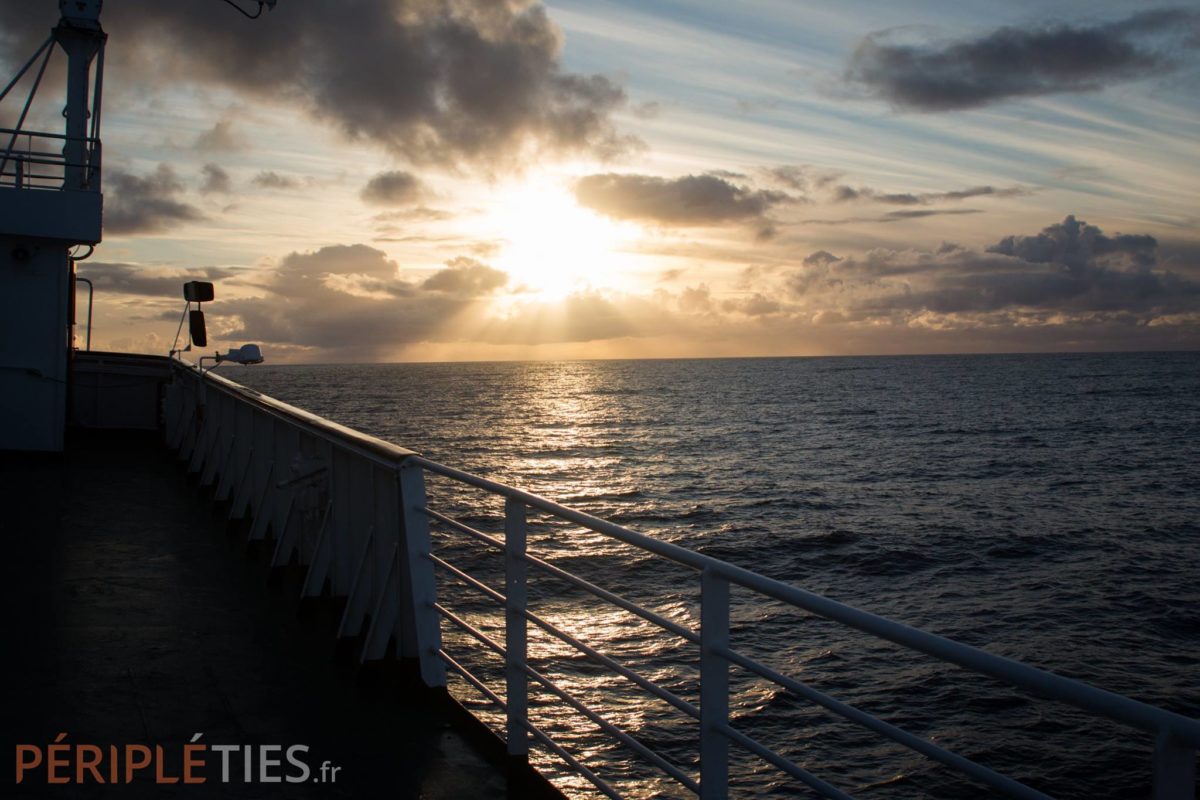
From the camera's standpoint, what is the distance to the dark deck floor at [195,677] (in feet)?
12.3

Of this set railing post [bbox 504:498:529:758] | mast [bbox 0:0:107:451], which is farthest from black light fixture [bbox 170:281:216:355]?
railing post [bbox 504:498:529:758]

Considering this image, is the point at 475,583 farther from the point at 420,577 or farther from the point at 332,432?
the point at 332,432

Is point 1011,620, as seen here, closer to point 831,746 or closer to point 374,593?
point 831,746

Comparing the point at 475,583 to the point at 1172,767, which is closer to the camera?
the point at 1172,767

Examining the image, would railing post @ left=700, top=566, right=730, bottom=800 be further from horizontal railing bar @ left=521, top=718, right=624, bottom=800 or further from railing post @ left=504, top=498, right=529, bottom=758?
railing post @ left=504, top=498, right=529, bottom=758

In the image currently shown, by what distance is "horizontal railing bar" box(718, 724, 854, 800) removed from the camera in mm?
2250

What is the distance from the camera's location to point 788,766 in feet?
8.05

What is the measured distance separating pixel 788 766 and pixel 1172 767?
1105mm

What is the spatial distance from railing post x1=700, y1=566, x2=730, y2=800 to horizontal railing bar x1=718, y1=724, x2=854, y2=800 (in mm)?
48

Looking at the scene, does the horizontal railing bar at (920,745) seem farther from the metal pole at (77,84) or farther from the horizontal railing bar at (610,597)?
the metal pole at (77,84)

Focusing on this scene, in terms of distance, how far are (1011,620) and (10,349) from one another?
15.6 meters

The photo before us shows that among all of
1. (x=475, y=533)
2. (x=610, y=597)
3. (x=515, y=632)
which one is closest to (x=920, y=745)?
(x=610, y=597)

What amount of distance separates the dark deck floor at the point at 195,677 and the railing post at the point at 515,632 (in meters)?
0.16

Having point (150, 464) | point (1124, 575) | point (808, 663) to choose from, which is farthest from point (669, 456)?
point (150, 464)
